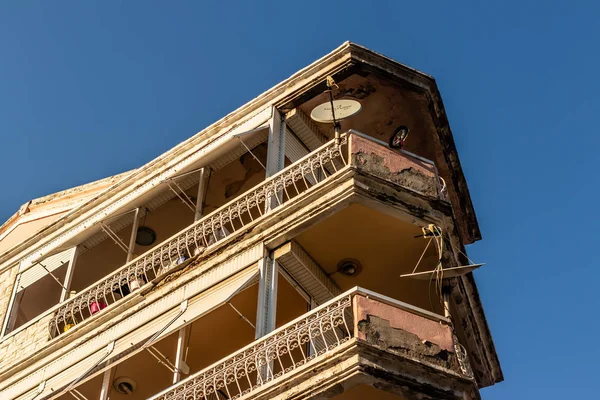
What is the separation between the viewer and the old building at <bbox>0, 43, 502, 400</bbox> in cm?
1473

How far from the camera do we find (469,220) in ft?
66.0

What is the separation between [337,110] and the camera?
Result: 703 inches

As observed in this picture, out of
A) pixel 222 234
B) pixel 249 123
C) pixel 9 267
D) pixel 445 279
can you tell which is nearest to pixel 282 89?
pixel 249 123

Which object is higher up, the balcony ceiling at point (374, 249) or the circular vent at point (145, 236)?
the circular vent at point (145, 236)

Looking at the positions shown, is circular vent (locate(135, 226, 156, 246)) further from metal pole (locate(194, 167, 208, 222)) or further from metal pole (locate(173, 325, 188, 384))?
metal pole (locate(173, 325, 188, 384))

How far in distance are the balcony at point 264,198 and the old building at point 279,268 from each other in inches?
1.4

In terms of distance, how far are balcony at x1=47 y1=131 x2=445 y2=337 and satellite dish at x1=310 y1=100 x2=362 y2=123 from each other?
1.64 ft

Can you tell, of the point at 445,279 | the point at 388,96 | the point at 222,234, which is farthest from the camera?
the point at 388,96

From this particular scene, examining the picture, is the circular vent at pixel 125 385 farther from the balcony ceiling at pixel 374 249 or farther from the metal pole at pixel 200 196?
the balcony ceiling at pixel 374 249

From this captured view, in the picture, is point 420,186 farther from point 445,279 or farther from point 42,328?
point 42,328

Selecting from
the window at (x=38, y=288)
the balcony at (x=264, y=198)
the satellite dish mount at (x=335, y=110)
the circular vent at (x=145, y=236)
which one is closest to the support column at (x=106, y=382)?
the balcony at (x=264, y=198)

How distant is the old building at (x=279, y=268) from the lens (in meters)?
14.7

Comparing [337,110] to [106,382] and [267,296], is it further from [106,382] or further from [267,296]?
[106,382]

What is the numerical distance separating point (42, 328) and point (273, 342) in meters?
6.17
